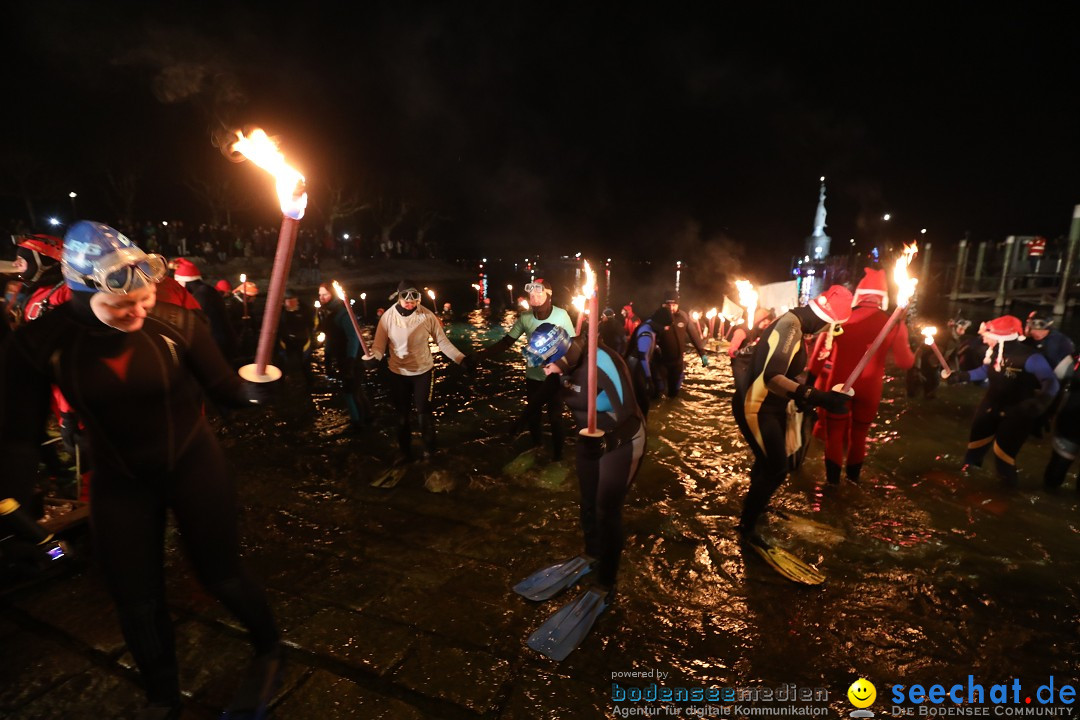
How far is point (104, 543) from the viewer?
88.3 inches

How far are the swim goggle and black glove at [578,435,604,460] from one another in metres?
2.29

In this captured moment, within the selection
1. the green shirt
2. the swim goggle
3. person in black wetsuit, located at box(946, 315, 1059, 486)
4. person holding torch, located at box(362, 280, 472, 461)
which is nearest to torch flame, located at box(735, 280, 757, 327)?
person in black wetsuit, located at box(946, 315, 1059, 486)

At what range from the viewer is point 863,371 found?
5.11 m

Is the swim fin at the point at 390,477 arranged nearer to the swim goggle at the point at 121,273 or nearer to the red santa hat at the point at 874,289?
the swim goggle at the point at 121,273

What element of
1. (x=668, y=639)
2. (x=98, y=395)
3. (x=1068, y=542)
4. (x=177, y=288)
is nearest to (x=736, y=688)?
(x=668, y=639)

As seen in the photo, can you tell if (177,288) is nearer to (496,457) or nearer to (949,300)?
(496,457)

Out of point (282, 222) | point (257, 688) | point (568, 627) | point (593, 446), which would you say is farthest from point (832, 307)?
point (257, 688)

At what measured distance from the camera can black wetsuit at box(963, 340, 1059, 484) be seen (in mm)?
5184

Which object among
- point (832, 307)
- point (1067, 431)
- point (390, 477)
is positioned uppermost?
point (832, 307)

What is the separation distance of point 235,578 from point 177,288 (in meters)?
2.90

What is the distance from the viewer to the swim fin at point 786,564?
3764 mm

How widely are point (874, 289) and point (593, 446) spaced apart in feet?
12.7

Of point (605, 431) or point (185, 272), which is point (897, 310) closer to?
point (605, 431)

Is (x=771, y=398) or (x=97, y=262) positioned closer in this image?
(x=97, y=262)
